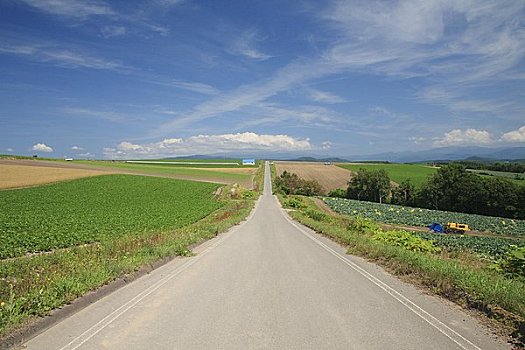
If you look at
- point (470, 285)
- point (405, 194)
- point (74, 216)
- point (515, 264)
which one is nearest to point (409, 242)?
point (515, 264)

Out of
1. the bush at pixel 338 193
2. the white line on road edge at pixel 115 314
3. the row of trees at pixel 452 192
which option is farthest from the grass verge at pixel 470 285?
the bush at pixel 338 193

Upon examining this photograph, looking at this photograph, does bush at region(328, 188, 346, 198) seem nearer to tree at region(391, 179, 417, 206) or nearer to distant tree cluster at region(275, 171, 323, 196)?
distant tree cluster at region(275, 171, 323, 196)

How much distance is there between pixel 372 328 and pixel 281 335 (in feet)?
4.98

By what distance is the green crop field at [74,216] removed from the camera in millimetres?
17594

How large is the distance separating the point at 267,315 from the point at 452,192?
84024 millimetres

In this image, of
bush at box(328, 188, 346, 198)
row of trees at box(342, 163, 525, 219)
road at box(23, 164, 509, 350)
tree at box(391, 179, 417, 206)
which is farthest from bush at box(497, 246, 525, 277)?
bush at box(328, 188, 346, 198)

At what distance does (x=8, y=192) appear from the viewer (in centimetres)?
4062

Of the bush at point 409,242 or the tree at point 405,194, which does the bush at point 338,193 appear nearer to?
the tree at point 405,194

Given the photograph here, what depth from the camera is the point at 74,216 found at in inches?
1055

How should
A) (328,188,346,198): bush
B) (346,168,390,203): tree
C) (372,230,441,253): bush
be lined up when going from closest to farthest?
(372,230,441,253): bush
(346,168,390,203): tree
(328,188,346,198): bush

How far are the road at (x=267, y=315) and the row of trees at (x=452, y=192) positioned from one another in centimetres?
7563

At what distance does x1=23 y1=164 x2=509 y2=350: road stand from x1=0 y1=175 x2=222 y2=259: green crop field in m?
10.0

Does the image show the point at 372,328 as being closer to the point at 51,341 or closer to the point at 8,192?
the point at 51,341

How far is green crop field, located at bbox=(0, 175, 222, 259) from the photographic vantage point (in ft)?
57.7
